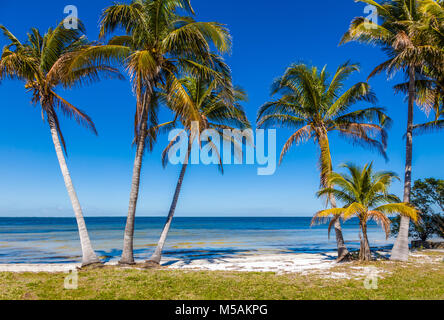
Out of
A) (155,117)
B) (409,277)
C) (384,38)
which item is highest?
(384,38)

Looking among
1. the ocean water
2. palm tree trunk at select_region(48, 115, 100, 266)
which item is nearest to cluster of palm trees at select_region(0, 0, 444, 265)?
palm tree trunk at select_region(48, 115, 100, 266)

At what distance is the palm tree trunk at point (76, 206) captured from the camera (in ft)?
31.6

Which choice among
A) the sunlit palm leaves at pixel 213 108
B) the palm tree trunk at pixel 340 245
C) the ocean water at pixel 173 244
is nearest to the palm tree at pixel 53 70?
the sunlit palm leaves at pixel 213 108

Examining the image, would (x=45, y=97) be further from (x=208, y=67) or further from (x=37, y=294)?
(x=37, y=294)

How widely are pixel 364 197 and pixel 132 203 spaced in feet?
27.2

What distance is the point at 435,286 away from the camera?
6652 mm

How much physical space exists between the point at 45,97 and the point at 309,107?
10.2m

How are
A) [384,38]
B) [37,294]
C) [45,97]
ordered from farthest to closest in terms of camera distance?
[384,38] < [45,97] < [37,294]

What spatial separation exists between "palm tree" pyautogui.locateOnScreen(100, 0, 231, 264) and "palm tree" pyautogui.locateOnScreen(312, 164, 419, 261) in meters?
6.19

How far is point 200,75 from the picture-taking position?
34.2 feet

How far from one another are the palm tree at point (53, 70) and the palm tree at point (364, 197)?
27.4 feet

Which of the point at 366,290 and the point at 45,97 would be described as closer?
the point at 366,290

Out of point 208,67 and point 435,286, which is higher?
point 208,67
